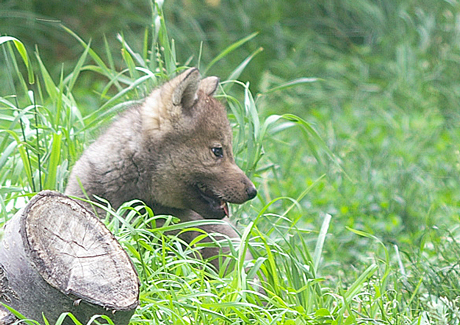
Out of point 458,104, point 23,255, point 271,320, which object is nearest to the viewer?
point 23,255

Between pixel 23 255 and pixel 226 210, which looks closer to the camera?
pixel 23 255

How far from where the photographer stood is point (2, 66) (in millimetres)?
7691

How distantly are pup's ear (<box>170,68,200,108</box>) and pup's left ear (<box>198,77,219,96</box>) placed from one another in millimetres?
261

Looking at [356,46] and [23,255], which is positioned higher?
[23,255]

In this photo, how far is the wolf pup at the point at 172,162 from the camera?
3.31 meters

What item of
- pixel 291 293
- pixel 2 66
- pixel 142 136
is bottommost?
pixel 2 66

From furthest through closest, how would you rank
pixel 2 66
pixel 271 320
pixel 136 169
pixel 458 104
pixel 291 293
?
1. pixel 2 66
2. pixel 458 104
3. pixel 136 169
4. pixel 291 293
5. pixel 271 320

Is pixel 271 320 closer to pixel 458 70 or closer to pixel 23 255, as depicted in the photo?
pixel 23 255

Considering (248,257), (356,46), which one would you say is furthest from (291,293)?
(356,46)

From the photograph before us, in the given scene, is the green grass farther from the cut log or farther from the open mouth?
the cut log

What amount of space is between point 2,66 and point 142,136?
490 centimetres

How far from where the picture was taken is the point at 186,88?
11.2 ft

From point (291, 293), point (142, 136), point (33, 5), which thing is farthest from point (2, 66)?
point (291, 293)

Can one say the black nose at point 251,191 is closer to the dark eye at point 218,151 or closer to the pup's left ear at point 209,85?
the dark eye at point 218,151
